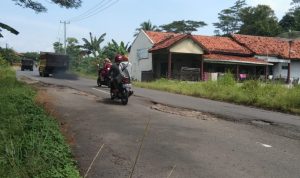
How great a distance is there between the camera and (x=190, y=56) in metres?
39.7

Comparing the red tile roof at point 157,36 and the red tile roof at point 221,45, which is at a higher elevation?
the red tile roof at point 157,36

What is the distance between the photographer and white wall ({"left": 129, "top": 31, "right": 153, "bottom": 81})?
42344 millimetres

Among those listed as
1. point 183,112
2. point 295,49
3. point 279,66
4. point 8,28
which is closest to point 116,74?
point 183,112

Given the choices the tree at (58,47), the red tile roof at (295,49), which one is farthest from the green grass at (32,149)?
the tree at (58,47)

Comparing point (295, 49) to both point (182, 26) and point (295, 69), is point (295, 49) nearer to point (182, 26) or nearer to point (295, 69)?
point (295, 69)

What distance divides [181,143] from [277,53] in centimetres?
3662

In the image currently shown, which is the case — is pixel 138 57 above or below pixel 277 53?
below

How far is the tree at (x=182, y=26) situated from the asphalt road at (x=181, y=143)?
67.0 metres

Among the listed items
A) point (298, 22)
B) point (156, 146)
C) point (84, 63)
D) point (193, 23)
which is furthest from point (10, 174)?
point (193, 23)

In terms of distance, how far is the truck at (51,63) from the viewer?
123 ft

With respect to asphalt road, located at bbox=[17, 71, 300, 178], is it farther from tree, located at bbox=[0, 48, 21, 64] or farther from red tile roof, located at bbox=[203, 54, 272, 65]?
red tile roof, located at bbox=[203, 54, 272, 65]

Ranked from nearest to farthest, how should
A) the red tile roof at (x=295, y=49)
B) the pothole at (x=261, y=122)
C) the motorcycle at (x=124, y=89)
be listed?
1. the pothole at (x=261, y=122)
2. the motorcycle at (x=124, y=89)
3. the red tile roof at (x=295, y=49)

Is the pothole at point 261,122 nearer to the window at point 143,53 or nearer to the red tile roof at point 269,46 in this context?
the window at point 143,53

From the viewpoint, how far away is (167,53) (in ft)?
125
